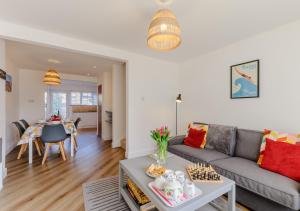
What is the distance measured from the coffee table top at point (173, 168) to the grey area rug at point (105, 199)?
30 centimetres

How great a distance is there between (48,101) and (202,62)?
256 inches

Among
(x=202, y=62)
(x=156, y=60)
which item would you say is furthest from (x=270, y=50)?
(x=156, y=60)

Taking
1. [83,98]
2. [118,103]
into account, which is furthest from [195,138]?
[83,98]

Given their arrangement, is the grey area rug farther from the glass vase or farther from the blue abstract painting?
the blue abstract painting

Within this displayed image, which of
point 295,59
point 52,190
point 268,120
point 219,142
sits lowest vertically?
point 52,190

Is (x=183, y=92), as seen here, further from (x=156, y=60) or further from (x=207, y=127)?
(x=207, y=127)

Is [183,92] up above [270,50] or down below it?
below

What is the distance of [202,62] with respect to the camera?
3.45 meters

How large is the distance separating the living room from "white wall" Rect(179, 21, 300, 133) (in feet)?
0.04

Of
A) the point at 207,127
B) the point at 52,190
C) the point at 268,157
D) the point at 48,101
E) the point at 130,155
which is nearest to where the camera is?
the point at 268,157

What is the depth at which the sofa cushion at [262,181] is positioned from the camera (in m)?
1.32

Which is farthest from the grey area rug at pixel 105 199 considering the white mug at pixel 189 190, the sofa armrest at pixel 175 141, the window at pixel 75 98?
the window at pixel 75 98

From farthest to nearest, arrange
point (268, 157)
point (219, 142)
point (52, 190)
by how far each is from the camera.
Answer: point (219, 142), point (52, 190), point (268, 157)

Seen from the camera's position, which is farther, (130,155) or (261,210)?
(130,155)
